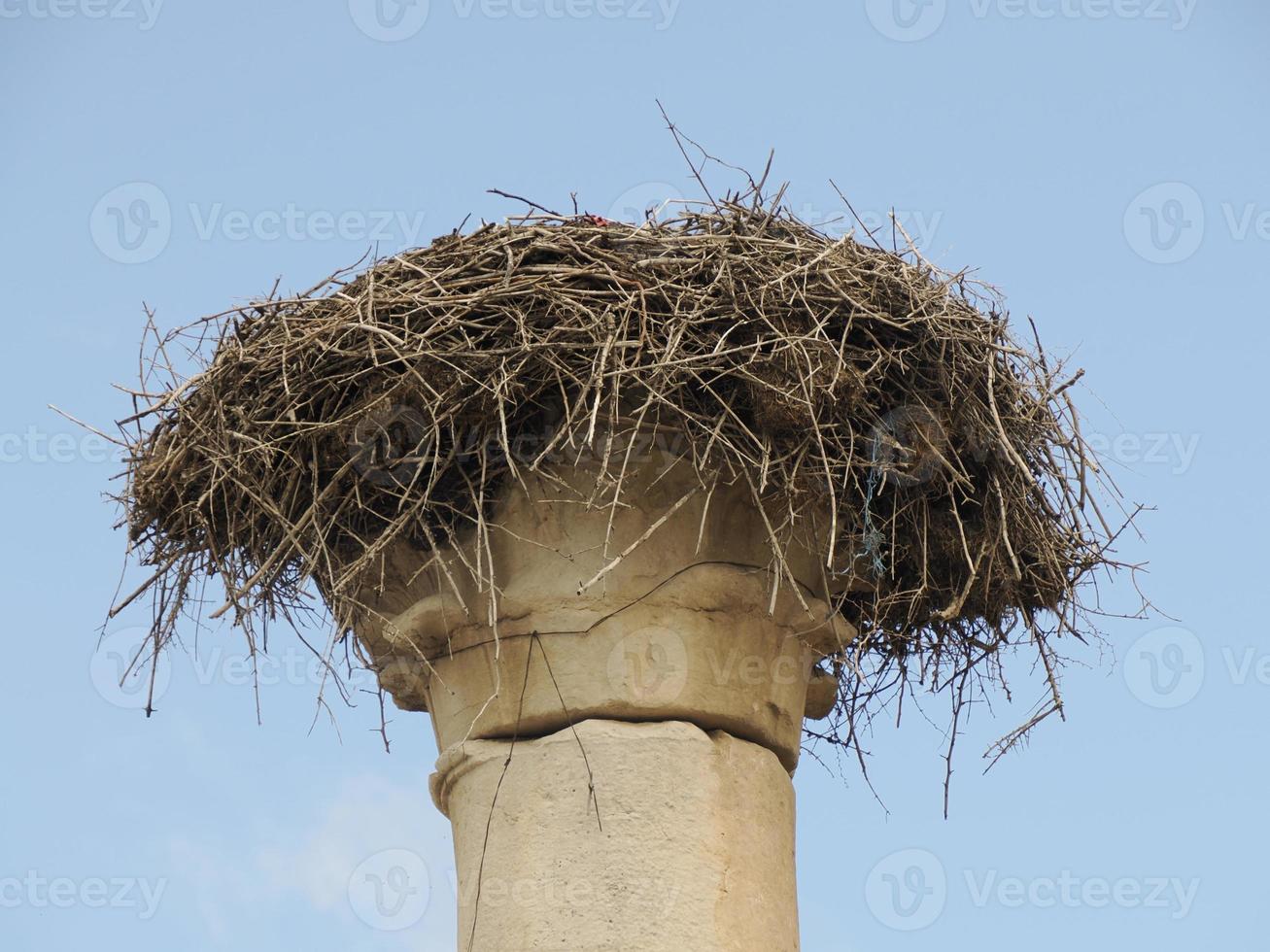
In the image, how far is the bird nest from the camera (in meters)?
6.27

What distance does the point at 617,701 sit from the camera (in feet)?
20.3

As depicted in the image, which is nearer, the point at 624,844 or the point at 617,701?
the point at 624,844

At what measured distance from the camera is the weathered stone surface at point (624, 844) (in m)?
5.79

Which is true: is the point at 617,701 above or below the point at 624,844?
above

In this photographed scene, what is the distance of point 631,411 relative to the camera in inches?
247

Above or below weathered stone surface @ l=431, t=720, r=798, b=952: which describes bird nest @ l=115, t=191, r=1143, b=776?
above

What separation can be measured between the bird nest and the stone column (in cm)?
17

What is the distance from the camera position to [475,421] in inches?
250

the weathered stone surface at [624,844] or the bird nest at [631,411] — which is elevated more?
the bird nest at [631,411]

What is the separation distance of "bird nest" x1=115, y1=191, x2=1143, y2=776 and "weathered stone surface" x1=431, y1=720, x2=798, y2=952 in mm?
683

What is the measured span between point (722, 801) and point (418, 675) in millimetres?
1238

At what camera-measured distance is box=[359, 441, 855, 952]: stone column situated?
5.87 m

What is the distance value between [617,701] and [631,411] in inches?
36.7

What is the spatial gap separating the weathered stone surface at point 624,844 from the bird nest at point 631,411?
2.24 feet
